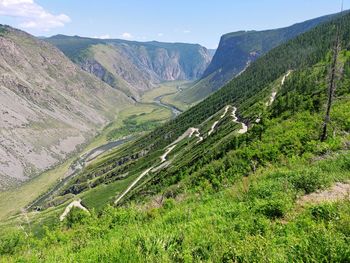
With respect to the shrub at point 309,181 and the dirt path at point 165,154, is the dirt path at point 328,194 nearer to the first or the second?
the shrub at point 309,181

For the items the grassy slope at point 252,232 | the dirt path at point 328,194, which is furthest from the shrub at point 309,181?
the dirt path at point 328,194

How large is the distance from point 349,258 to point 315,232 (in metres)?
1.44

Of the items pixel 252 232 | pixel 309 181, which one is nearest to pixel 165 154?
pixel 309 181

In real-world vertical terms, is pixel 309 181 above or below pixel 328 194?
above

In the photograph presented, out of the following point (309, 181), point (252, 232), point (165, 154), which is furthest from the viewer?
point (165, 154)

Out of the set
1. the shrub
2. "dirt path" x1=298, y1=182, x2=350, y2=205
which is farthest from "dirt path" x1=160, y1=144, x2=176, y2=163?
"dirt path" x1=298, y1=182, x2=350, y2=205

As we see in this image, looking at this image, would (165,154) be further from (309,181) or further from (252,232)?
(252,232)

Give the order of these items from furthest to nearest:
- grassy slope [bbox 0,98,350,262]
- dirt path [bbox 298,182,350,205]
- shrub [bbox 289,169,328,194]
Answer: shrub [bbox 289,169,328,194], dirt path [bbox 298,182,350,205], grassy slope [bbox 0,98,350,262]

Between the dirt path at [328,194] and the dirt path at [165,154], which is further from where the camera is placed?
the dirt path at [165,154]

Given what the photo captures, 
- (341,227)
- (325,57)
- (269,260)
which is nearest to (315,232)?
(341,227)

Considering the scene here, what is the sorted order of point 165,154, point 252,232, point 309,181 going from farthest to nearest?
point 165,154
point 309,181
point 252,232

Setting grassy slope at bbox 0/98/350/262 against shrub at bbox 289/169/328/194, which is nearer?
grassy slope at bbox 0/98/350/262

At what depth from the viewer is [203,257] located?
11562 millimetres

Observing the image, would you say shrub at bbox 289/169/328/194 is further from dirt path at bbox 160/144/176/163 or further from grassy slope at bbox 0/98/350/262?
dirt path at bbox 160/144/176/163
